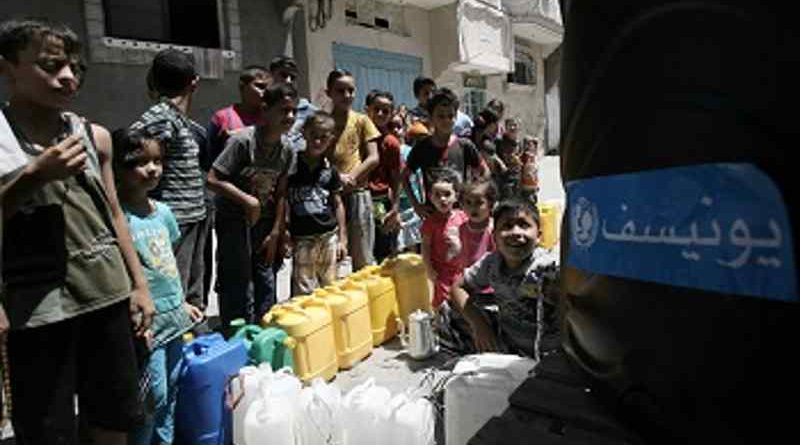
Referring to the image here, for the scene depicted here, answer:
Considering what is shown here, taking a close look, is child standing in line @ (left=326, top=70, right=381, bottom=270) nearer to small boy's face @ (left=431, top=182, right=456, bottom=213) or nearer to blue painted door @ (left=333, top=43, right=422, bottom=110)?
small boy's face @ (left=431, top=182, right=456, bottom=213)

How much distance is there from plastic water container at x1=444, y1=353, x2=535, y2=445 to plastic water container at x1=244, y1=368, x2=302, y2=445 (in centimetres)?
61

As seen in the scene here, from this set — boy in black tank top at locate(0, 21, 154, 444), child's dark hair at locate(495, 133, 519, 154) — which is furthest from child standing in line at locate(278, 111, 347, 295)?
child's dark hair at locate(495, 133, 519, 154)

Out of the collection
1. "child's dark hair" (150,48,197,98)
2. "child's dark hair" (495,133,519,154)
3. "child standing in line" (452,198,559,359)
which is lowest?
"child standing in line" (452,198,559,359)

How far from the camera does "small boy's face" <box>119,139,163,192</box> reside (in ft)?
7.48

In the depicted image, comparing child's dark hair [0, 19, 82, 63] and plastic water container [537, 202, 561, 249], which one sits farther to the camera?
plastic water container [537, 202, 561, 249]

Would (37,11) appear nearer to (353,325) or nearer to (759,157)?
(353,325)

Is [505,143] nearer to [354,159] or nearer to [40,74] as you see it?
[354,159]

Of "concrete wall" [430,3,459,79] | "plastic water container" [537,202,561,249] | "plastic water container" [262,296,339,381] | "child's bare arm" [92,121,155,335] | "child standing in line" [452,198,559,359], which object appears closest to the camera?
"child's bare arm" [92,121,155,335]

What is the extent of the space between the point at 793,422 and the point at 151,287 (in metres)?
2.17

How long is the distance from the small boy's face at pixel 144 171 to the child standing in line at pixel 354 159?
1.82 m

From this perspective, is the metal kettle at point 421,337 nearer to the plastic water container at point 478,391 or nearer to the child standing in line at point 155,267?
the child standing in line at point 155,267

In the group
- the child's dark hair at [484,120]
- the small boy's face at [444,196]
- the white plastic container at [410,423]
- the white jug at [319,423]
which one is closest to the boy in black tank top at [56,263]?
the white jug at [319,423]

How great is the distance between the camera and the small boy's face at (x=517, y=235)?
2561 millimetres

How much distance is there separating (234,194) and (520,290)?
5.24 ft
